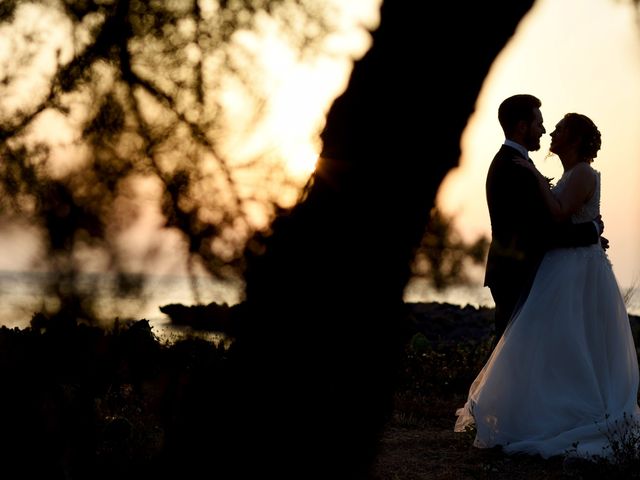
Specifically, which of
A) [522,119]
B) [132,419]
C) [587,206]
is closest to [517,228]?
[587,206]

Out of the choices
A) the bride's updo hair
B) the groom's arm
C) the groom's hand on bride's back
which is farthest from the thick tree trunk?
the groom's hand on bride's back

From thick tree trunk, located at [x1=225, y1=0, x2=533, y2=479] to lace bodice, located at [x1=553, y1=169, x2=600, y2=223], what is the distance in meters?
3.81

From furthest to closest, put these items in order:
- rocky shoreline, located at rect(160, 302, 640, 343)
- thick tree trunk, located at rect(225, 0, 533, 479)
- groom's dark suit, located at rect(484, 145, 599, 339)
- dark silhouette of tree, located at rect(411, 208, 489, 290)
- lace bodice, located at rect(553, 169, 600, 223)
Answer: rocky shoreline, located at rect(160, 302, 640, 343), lace bodice, located at rect(553, 169, 600, 223), dark silhouette of tree, located at rect(411, 208, 489, 290), groom's dark suit, located at rect(484, 145, 599, 339), thick tree trunk, located at rect(225, 0, 533, 479)

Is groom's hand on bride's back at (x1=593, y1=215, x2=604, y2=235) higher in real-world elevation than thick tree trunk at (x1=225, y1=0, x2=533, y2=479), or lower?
higher

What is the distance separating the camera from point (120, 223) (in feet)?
20.2

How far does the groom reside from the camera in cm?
625

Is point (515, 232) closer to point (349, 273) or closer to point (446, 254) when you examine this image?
point (446, 254)

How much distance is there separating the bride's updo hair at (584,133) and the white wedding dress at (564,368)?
0.70 ft

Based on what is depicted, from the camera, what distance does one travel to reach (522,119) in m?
6.25

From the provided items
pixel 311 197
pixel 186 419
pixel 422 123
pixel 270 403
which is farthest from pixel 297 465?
pixel 422 123

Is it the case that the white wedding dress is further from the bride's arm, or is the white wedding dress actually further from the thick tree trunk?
the thick tree trunk

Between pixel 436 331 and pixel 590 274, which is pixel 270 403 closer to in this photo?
pixel 590 274

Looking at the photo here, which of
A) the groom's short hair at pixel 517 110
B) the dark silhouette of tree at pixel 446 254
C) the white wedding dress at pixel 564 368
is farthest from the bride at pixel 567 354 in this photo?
the dark silhouette of tree at pixel 446 254

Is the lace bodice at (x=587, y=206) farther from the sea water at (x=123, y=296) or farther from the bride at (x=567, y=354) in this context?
the sea water at (x=123, y=296)
